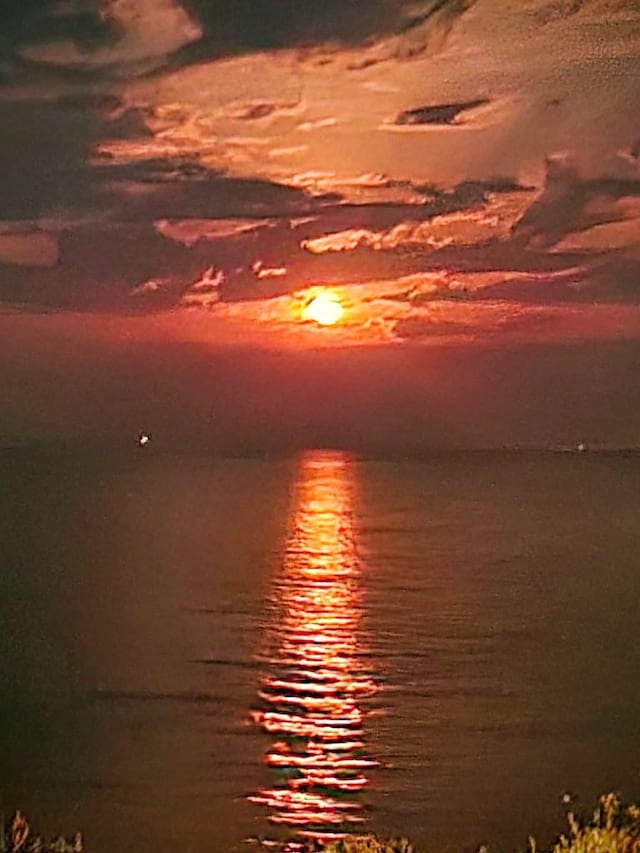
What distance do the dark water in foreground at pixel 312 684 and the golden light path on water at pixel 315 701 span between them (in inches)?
0.6

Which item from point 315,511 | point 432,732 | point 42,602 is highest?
point 315,511

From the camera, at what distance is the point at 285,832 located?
3355mm

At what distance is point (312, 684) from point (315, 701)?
1.48ft

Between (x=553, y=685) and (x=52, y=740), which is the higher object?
(x=553, y=685)

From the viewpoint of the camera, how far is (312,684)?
5.86 meters

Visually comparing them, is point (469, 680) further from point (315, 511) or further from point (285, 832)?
point (315, 511)

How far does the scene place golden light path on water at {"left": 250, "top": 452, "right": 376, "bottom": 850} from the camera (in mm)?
3703

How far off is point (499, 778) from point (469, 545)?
9188 mm

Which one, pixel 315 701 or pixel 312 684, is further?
pixel 312 684

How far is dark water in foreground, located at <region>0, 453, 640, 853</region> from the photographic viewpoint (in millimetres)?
3705

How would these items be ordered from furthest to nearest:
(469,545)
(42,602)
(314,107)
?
(469,545)
(42,602)
(314,107)

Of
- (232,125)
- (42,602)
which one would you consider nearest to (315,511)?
(42,602)

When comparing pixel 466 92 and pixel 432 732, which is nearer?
pixel 466 92

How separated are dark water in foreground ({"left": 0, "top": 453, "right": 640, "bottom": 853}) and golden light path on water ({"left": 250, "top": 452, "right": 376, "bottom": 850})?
0.6 inches
